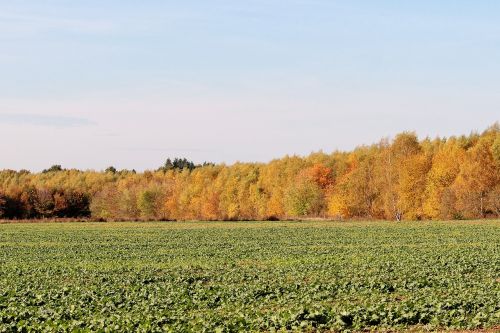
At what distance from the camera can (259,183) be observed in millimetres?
159000

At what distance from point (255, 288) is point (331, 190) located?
103794 millimetres

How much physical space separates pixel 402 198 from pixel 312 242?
53.6 meters

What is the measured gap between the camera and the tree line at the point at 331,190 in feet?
353

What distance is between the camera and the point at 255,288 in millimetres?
28688

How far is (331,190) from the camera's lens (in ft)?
431

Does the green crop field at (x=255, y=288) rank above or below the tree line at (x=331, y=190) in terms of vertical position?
below

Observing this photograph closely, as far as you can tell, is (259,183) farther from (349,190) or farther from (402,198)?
(402,198)

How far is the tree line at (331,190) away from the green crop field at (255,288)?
178 ft

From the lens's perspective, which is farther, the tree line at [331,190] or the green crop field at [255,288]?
the tree line at [331,190]

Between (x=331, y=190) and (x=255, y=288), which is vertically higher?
(x=331, y=190)

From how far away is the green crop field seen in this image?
808 inches

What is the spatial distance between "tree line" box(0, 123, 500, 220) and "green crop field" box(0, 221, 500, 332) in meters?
54.1

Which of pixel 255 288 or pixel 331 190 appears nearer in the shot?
pixel 255 288

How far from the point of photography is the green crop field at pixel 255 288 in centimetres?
2052
